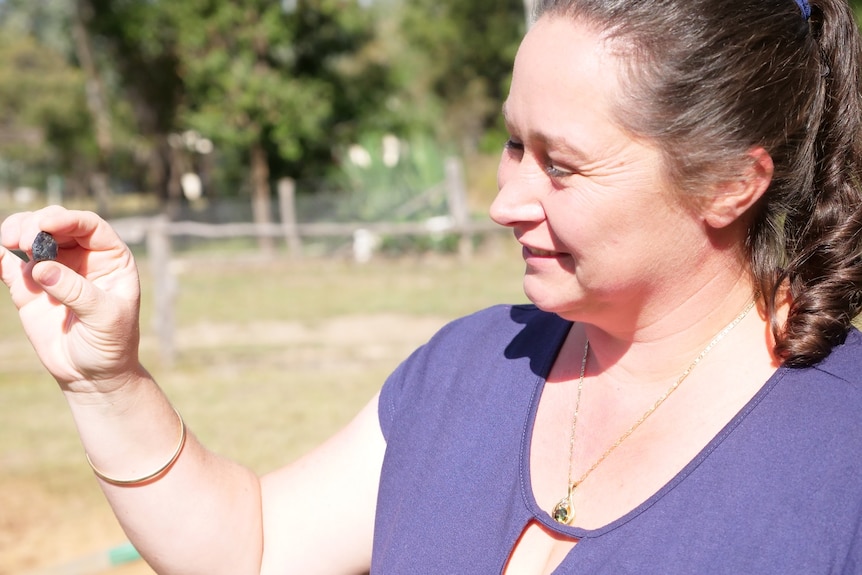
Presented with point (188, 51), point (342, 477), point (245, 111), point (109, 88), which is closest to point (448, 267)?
point (245, 111)

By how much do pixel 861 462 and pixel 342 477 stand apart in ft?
2.98

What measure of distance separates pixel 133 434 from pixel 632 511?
34.0 inches

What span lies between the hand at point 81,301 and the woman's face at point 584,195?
662 mm

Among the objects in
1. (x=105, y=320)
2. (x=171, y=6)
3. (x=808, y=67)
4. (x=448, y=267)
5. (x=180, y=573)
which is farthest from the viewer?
→ (x=171, y=6)

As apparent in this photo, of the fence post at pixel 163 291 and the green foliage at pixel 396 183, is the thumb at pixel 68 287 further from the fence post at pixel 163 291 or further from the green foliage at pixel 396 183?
the green foliage at pixel 396 183

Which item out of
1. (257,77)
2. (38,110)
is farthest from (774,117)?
(38,110)

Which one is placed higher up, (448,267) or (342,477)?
(342,477)

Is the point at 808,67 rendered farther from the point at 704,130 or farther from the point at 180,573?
the point at 180,573

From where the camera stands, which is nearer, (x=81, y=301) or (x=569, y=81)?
(x=569, y=81)

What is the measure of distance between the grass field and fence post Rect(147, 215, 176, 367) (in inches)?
9.4

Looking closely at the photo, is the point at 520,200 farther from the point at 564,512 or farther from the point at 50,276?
the point at 50,276

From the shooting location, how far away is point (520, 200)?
1.38m

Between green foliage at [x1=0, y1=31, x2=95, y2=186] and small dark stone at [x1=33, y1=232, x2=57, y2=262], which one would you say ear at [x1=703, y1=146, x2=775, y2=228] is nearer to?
small dark stone at [x1=33, y1=232, x2=57, y2=262]

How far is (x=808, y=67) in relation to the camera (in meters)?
1.35
